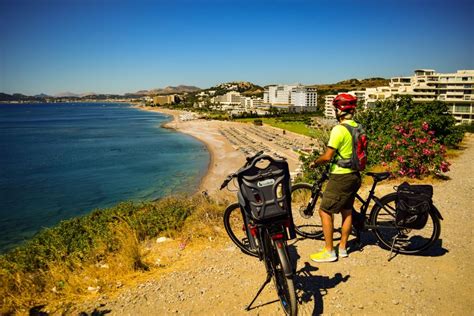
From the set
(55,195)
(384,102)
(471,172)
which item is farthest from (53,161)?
(471,172)

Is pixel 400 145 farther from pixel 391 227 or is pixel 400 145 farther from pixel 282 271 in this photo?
pixel 282 271

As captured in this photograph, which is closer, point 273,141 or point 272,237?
point 272,237

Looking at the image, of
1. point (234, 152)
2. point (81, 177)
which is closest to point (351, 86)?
point (234, 152)

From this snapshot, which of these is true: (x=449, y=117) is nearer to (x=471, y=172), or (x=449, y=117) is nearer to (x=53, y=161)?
(x=471, y=172)

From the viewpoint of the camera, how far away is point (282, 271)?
3.06m

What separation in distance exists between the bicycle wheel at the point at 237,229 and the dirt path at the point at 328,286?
0.47 ft

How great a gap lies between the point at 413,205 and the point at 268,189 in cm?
229

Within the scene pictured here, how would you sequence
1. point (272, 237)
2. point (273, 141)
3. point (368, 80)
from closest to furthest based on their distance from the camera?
point (272, 237) < point (273, 141) < point (368, 80)

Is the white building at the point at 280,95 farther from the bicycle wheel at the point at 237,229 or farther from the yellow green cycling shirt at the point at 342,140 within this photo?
the yellow green cycling shirt at the point at 342,140

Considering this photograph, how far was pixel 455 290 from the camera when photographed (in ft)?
11.6

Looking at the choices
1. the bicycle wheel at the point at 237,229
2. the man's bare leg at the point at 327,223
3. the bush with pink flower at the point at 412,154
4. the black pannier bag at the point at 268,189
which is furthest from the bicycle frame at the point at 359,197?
the bush with pink flower at the point at 412,154

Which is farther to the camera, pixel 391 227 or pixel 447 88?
pixel 447 88

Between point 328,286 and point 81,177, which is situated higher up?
point 328,286

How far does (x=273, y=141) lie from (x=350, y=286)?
161ft
